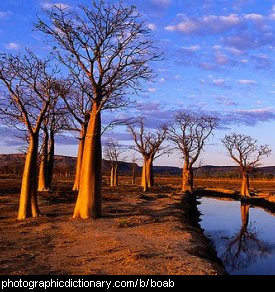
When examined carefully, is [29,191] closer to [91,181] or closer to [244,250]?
[91,181]

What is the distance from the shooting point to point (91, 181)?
599 inches

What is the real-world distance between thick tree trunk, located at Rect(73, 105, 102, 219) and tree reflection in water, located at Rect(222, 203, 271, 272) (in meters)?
4.62

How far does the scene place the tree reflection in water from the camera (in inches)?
501

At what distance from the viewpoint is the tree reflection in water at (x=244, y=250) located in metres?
12.7

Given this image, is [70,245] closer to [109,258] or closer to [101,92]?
[109,258]

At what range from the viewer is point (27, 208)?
1502cm

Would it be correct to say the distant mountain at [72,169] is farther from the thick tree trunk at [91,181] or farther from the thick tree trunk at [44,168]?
the thick tree trunk at [91,181]

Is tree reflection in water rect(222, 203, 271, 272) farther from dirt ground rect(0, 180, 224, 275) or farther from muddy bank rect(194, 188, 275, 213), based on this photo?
muddy bank rect(194, 188, 275, 213)

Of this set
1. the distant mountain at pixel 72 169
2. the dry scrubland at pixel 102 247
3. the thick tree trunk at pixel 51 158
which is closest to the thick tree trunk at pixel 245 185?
the thick tree trunk at pixel 51 158

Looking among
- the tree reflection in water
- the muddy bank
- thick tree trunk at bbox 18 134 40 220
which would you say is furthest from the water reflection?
thick tree trunk at bbox 18 134 40 220

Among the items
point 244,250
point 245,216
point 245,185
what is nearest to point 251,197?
point 245,185

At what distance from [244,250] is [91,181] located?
5.63 metres
